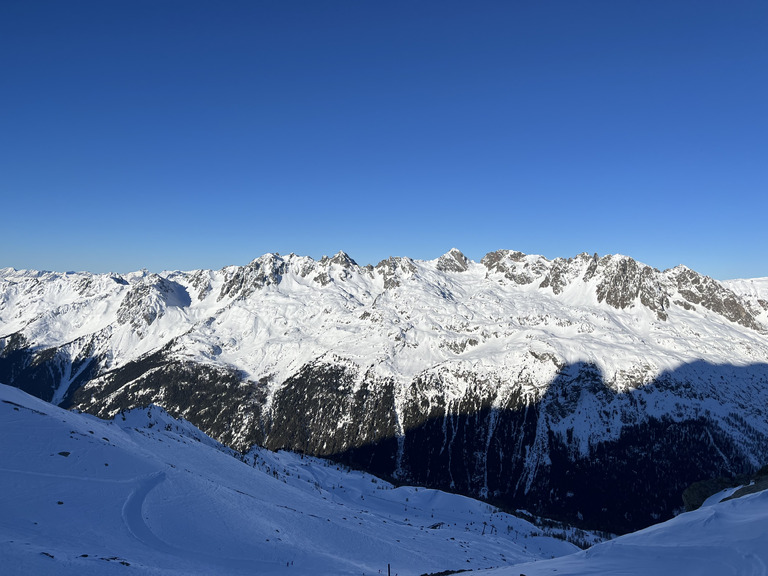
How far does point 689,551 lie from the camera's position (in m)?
15.8

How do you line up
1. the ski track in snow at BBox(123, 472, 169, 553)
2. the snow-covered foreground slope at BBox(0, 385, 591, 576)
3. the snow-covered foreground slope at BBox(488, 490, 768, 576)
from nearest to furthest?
the snow-covered foreground slope at BBox(488, 490, 768, 576) → the snow-covered foreground slope at BBox(0, 385, 591, 576) → the ski track in snow at BBox(123, 472, 169, 553)

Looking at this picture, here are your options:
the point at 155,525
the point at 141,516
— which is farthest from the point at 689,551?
the point at 141,516

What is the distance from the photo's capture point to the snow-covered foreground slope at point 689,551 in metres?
14.3

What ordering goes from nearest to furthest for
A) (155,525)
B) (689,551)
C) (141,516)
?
(689,551), (155,525), (141,516)

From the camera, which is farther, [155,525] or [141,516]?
[141,516]

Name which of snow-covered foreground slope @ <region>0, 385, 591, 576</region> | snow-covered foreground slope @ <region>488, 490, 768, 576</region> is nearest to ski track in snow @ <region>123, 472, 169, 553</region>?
snow-covered foreground slope @ <region>0, 385, 591, 576</region>

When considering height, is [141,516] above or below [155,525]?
above

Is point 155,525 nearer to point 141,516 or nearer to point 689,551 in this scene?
point 141,516

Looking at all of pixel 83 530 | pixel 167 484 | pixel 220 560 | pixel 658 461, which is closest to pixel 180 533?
pixel 220 560

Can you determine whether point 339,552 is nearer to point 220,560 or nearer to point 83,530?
point 220,560

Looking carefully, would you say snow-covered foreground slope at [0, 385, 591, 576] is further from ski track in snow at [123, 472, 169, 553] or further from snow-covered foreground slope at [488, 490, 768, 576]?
snow-covered foreground slope at [488, 490, 768, 576]

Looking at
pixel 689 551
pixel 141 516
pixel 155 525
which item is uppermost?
pixel 689 551

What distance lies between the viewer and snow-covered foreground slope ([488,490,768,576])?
14266 millimetres

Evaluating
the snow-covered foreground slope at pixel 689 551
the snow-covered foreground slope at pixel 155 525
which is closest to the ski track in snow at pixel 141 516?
the snow-covered foreground slope at pixel 155 525
